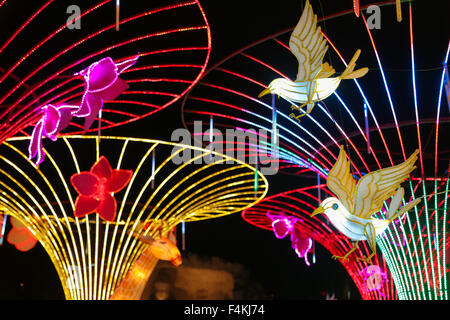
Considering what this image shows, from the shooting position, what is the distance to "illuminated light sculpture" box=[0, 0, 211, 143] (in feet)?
26.2

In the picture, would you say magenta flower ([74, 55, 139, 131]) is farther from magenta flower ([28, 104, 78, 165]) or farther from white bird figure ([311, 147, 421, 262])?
white bird figure ([311, 147, 421, 262])

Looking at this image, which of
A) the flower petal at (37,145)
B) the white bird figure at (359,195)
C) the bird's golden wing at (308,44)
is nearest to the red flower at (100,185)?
the flower petal at (37,145)

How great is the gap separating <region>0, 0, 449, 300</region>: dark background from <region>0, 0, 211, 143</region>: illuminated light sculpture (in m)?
0.91

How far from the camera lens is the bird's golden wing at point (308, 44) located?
233 inches

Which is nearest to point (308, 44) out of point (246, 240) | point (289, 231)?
point (289, 231)

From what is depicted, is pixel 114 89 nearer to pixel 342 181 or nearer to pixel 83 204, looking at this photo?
pixel 342 181

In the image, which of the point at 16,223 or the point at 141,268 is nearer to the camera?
the point at 141,268

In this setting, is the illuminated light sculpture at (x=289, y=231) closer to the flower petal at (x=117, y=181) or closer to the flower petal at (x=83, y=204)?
the flower petal at (x=117, y=181)

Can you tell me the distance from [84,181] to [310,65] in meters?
7.05

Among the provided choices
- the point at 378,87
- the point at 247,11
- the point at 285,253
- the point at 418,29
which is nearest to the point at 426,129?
the point at 378,87

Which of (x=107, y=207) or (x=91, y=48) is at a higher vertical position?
(x=91, y=48)

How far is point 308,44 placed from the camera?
19.4 feet

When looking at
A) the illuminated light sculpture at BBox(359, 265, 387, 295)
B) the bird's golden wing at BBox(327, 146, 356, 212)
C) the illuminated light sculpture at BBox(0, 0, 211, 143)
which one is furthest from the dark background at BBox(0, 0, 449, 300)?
the illuminated light sculpture at BBox(359, 265, 387, 295)
